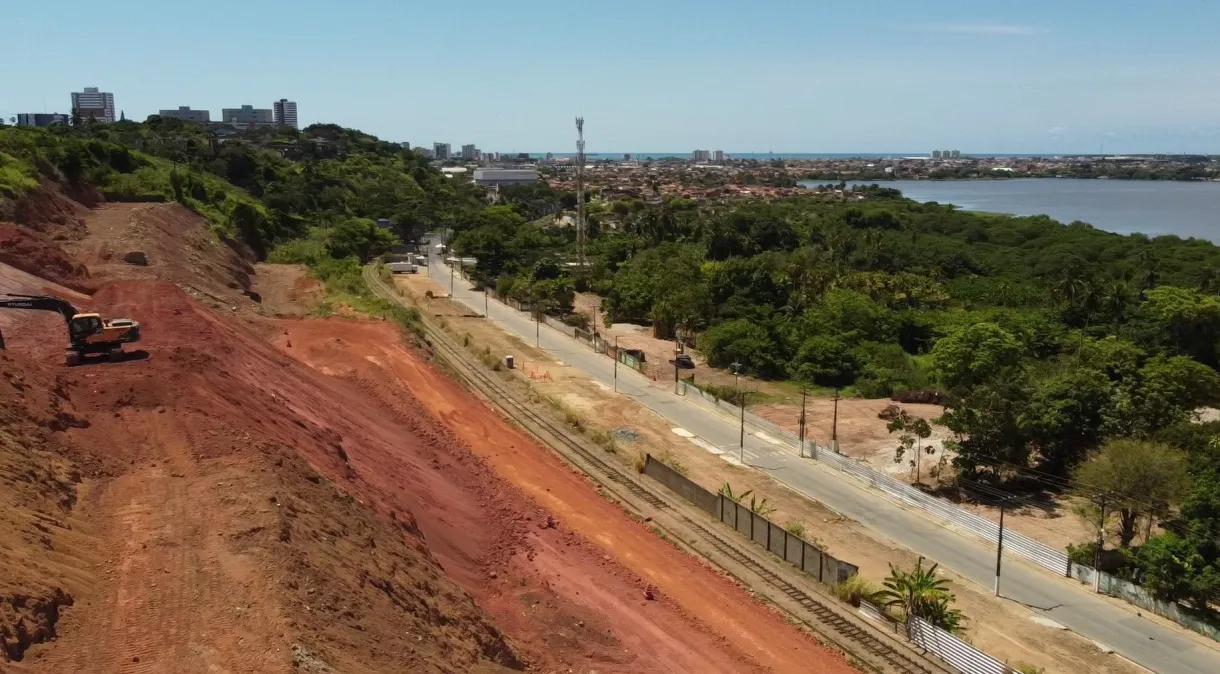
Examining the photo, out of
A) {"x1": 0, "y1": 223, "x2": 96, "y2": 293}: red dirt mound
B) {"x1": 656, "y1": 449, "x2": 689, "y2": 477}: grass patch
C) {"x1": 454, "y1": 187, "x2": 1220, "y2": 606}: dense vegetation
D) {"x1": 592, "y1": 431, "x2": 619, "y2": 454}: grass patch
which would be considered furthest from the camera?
{"x1": 0, "y1": 223, "x2": 96, "y2": 293}: red dirt mound

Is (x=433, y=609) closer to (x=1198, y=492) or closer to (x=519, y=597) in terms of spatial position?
(x=519, y=597)

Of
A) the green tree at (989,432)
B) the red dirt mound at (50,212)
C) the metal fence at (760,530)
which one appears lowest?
the metal fence at (760,530)

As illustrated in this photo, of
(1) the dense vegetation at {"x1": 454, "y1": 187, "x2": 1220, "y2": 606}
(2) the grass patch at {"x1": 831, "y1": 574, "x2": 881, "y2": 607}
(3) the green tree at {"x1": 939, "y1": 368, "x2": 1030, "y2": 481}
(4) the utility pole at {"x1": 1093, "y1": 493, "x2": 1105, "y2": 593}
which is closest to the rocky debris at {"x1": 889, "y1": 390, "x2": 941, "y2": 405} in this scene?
(1) the dense vegetation at {"x1": 454, "y1": 187, "x2": 1220, "y2": 606}

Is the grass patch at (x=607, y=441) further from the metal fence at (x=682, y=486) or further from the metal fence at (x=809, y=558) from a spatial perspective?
the metal fence at (x=809, y=558)

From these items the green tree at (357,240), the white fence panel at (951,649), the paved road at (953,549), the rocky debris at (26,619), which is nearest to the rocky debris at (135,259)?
the paved road at (953,549)

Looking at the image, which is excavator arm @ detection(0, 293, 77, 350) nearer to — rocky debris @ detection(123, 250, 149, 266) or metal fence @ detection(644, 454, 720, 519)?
rocky debris @ detection(123, 250, 149, 266)

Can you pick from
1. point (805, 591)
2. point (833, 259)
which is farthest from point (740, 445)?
point (833, 259)
